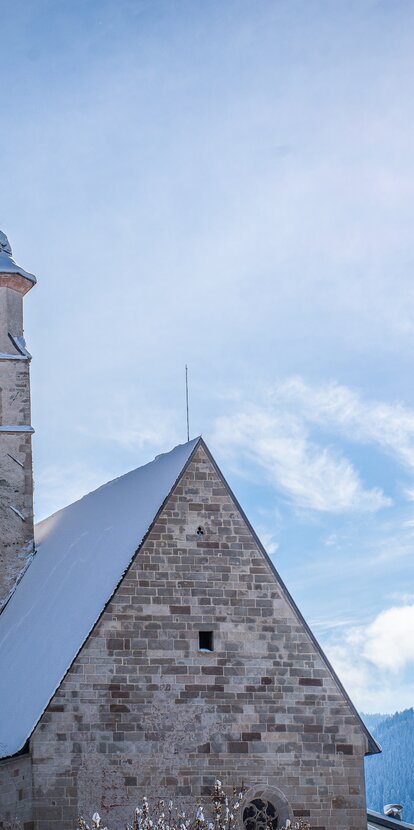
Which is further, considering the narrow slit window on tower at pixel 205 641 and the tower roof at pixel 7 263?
the tower roof at pixel 7 263

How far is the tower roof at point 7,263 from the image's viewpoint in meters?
33.1

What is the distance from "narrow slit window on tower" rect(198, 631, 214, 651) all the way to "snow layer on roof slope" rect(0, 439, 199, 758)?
172 centimetres

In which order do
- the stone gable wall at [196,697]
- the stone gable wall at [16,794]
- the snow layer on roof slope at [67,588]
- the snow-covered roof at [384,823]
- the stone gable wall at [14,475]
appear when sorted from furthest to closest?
the stone gable wall at [14,475]
the snow-covered roof at [384,823]
the snow layer on roof slope at [67,588]
the stone gable wall at [196,697]
the stone gable wall at [16,794]

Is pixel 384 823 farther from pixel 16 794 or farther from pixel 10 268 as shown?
pixel 10 268

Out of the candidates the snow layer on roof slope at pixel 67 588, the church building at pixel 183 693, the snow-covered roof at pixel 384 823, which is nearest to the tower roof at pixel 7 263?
the snow layer on roof slope at pixel 67 588

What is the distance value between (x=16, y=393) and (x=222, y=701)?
38.3 ft

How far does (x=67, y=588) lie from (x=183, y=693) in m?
4.34

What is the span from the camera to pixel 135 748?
22312mm

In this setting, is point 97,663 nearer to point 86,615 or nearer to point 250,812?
point 86,615

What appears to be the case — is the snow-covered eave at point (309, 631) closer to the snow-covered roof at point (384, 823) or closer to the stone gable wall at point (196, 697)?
the stone gable wall at point (196, 697)

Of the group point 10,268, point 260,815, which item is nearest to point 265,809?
point 260,815

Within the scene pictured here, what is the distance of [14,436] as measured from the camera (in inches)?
1259

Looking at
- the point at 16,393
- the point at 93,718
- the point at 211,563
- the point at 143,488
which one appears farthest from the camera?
the point at 16,393

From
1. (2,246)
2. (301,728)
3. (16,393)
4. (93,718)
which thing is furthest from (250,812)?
(2,246)
